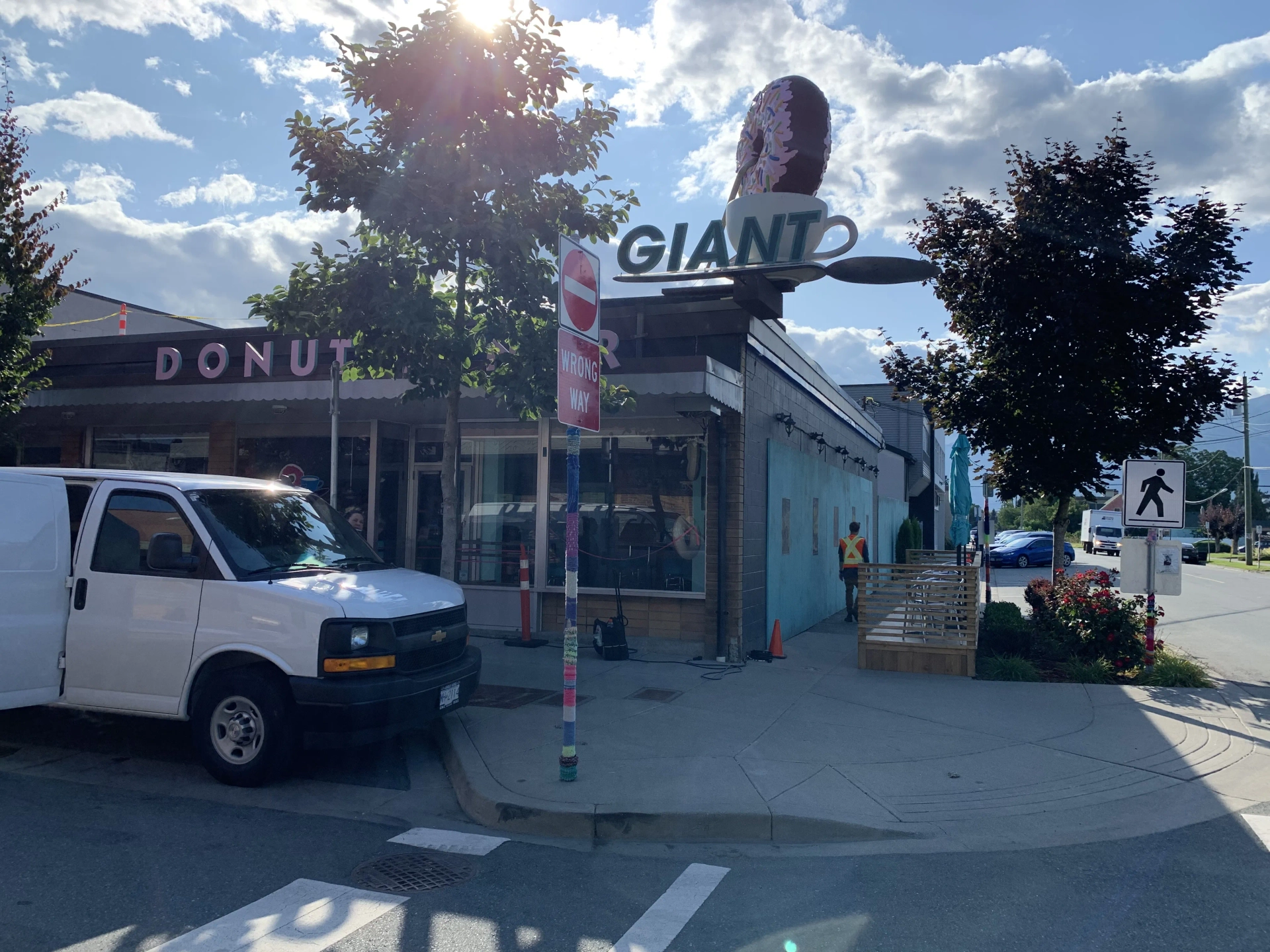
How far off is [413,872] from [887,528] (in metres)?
24.1

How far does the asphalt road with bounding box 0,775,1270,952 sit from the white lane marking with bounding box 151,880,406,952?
51mm

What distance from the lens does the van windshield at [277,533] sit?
661 cm

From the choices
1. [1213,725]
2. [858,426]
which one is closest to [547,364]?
[1213,725]

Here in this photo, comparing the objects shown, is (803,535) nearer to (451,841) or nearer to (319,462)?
(319,462)

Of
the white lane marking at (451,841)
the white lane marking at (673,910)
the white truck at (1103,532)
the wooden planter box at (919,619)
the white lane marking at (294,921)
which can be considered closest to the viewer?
the white lane marking at (294,921)

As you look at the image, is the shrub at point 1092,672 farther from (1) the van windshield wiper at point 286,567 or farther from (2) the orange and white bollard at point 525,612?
(1) the van windshield wiper at point 286,567

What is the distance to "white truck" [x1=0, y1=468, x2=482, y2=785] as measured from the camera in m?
6.17

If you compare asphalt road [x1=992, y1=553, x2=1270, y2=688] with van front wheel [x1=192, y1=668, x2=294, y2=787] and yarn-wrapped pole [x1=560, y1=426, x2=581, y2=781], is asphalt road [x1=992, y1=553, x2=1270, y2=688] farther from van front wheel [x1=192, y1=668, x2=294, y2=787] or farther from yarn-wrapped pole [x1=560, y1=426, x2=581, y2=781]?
van front wheel [x1=192, y1=668, x2=294, y2=787]

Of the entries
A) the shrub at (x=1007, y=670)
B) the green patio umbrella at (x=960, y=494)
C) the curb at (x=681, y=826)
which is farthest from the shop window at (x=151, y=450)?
the green patio umbrella at (x=960, y=494)

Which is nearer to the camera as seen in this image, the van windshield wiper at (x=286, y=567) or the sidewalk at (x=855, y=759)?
the sidewalk at (x=855, y=759)

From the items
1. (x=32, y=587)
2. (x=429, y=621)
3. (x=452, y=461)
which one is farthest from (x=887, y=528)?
(x=32, y=587)

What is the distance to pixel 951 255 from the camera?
1300 centimetres

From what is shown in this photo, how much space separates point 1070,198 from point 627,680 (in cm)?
842

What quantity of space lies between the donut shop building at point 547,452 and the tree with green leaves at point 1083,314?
9.17 feet
